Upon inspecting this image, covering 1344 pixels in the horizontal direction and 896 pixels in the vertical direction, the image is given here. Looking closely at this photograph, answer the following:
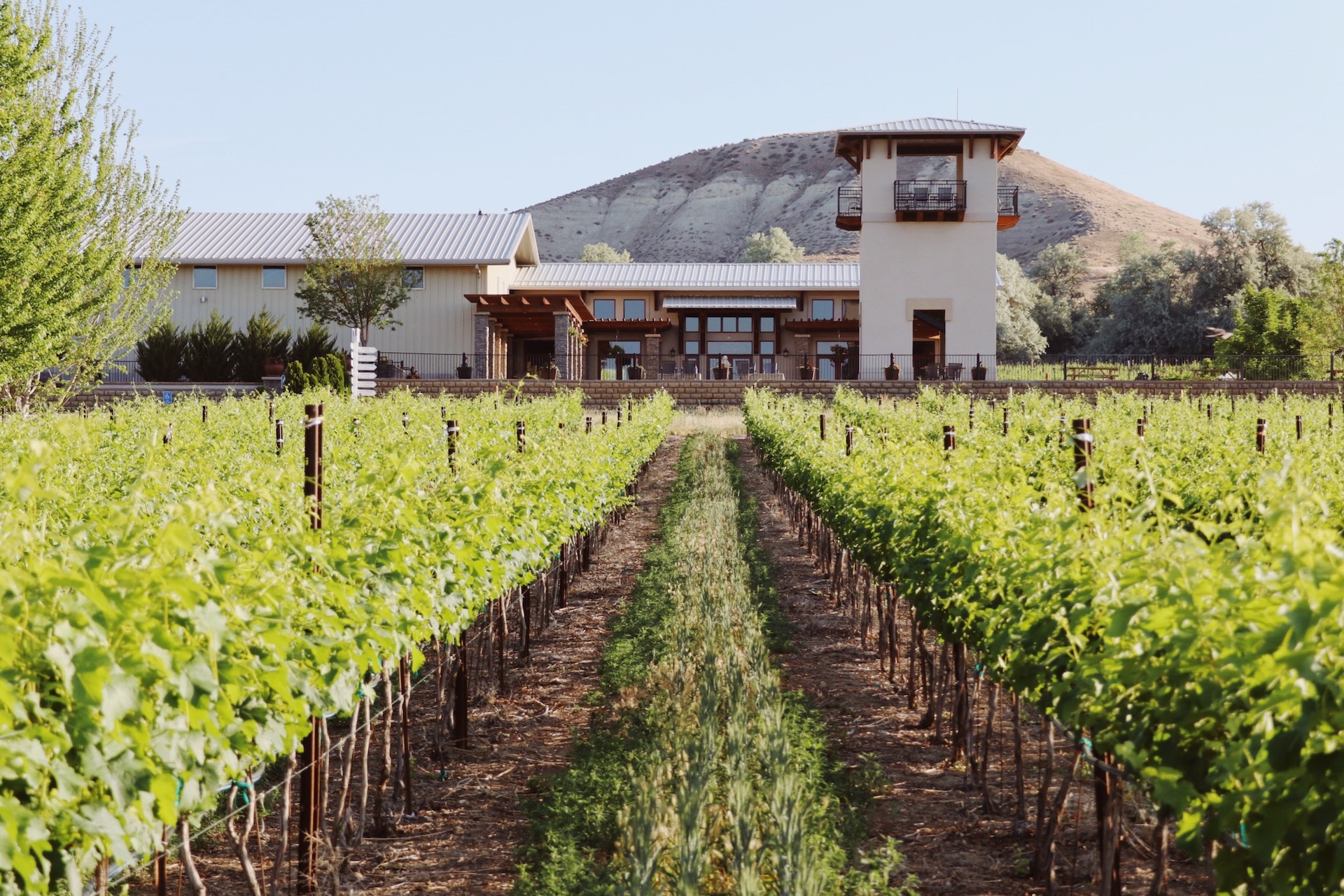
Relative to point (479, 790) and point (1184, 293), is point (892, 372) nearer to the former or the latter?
point (479, 790)

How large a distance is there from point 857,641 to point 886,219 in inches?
1084

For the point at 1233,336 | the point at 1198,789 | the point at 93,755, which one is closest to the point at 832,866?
the point at 1198,789

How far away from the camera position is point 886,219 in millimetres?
34750

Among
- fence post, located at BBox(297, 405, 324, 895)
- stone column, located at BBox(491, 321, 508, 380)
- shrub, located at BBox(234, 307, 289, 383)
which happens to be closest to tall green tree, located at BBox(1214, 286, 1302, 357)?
stone column, located at BBox(491, 321, 508, 380)

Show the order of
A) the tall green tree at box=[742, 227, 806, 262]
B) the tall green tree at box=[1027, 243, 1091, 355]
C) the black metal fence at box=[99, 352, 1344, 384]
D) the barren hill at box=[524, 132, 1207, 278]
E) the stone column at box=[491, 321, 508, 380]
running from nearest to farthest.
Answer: the black metal fence at box=[99, 352, 1344, 384] → the stone column at box=[491, 321, 508, 380] → the tall green tree at box=[1027, 243, 1091, 355] → the tall green tree at box=[742, 227, 806, 262] → the barren hill at box=[524, 132, 1207, 278]

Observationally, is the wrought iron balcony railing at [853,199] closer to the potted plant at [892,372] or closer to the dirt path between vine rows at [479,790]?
the potted plant at [892,372]

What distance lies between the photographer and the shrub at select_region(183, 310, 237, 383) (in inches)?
1220

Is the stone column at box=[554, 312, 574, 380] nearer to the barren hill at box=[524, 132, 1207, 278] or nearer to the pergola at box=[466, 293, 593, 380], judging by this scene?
the pergola at box=[466, 293, 593, 380]

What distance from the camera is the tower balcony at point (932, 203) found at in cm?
3425

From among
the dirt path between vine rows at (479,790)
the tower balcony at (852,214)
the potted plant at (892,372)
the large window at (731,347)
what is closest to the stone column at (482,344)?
the large window at (731,347)

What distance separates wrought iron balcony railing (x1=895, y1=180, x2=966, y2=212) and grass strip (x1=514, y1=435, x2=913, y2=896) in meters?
28.0

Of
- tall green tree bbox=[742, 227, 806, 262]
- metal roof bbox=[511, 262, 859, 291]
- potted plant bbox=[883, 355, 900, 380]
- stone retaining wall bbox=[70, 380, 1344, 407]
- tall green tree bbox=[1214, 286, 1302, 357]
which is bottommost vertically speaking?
stone retaining wall bbox=[70, 380, 1344, 407]

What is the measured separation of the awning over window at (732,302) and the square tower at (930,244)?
15.8ft

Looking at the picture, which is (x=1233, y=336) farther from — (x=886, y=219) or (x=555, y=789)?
(x=555, y=789)
